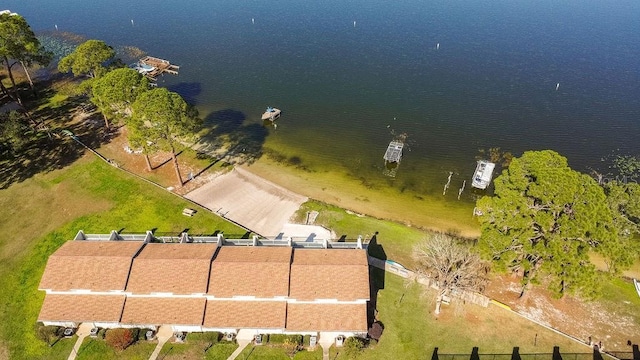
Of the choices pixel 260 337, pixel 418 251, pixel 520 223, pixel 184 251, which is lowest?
pixel 260 337

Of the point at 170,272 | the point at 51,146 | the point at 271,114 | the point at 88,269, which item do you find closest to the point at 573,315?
the point at 170,272

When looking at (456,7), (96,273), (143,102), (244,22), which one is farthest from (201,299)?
(456,7)

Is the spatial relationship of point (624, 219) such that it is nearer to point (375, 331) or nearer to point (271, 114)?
point (375, 331)

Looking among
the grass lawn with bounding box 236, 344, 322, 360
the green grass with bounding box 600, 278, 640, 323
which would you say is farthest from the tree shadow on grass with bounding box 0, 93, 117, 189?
the green grass with bounding box 600, 278, 640, 323

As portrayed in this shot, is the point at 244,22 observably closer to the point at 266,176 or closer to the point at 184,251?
the point at 266,176

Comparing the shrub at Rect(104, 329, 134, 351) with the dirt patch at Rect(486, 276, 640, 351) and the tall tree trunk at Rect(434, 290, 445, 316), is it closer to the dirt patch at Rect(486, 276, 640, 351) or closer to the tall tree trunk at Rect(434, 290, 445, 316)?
the tall tree trunk at Rect(434, 290, 445, 316)

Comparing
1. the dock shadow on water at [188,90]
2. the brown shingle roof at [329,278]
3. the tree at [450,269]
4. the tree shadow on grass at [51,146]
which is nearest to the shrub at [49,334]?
the brown shingle roof at [329,278]
